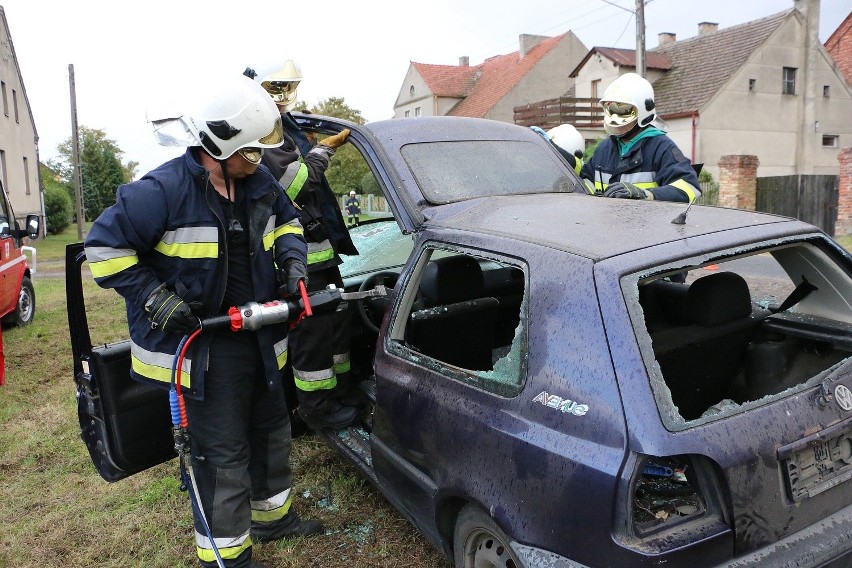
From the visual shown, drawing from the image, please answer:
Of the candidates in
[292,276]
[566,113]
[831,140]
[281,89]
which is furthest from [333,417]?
[831,140]

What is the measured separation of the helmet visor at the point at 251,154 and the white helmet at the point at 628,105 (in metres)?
2.67

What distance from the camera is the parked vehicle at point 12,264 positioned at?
21.9 feet

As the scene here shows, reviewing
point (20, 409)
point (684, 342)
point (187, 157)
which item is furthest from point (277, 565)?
point (20, 409)

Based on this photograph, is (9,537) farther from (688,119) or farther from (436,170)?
(688,119)

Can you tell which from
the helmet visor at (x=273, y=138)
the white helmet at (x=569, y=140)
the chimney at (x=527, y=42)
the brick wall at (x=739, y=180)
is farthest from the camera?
the chimney at (x=527, y=42)

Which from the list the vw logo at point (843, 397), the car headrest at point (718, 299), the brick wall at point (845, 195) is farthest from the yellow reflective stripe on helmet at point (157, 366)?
the brick wall at point (845, 195)

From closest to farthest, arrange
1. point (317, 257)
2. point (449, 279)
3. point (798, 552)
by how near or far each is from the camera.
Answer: point (798, 552) → point (449, 279) → point (317, 257)

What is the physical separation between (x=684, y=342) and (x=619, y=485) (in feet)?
3.37

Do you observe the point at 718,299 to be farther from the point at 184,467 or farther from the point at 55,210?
the point at 55,210

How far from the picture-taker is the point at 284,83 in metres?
3.66

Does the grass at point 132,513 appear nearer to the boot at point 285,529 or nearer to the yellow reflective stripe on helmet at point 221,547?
the boot at point 285,529

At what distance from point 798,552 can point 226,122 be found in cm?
226

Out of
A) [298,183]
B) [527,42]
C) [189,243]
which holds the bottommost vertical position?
[189,243]

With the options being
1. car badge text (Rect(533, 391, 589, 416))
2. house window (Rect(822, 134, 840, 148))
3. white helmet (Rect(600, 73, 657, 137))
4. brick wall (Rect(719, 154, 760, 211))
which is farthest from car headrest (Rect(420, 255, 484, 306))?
house window (Rect(822, 134, 840, 148))
